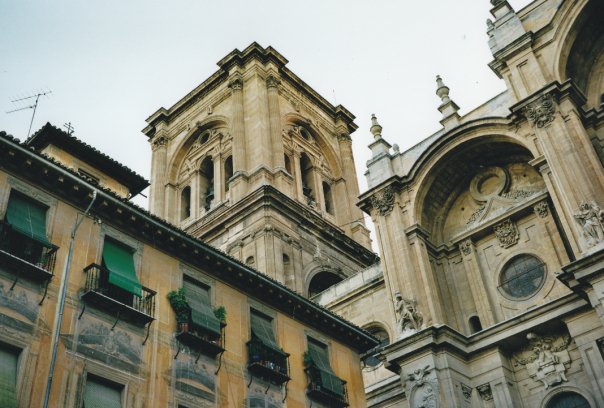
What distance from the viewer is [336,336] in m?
24.6

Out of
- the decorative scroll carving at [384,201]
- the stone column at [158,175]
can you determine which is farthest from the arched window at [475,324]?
the stone column at [158,175]

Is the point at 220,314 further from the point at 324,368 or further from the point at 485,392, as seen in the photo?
the point at 485,392

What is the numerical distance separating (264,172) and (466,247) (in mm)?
16665

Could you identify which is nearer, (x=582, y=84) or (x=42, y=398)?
(x=42, y=398)

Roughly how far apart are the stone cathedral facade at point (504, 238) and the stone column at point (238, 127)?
42.4 ft

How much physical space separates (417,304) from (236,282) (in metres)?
9.34

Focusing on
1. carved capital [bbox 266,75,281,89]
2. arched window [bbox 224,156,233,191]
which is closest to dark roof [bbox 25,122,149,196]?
arched window [bbox 224,156,233,191]

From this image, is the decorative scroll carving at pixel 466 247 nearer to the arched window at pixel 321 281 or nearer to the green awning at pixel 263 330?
the green awning at pixel 263 330

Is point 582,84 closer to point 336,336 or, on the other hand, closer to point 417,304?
point 417,304

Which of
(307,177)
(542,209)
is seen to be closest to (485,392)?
(542,209)

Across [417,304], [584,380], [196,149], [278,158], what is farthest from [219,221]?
[584,380]

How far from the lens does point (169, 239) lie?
20.2 m

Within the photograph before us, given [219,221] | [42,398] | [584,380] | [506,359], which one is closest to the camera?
[42,398]

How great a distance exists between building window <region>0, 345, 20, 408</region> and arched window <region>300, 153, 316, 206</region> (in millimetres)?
34797
